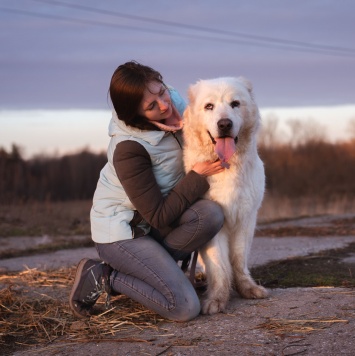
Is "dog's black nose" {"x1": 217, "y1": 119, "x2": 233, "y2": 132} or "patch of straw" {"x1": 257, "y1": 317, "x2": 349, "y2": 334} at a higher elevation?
"dog's black nose" {"x1": 217, "y1": 119, "x2": 233, "y2": 132}

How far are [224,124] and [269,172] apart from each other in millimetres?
21585

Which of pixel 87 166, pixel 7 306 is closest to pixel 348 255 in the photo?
pixel 7 306

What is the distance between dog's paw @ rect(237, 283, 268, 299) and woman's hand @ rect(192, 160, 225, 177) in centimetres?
89

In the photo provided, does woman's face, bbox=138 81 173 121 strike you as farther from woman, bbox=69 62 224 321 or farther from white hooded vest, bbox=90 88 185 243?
white hooded vest, bbox=90 88 185 243

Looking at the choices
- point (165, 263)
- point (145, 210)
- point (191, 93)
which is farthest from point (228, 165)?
point (165, 263)

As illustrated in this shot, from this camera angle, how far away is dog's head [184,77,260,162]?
4.14m

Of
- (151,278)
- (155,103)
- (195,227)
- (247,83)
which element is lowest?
(151,278)

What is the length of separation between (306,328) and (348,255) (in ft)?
12.2

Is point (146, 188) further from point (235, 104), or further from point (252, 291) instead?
point (252, 291)

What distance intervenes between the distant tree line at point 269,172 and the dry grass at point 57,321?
8808mm

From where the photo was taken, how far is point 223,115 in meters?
4.10

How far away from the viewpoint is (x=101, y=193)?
444cm

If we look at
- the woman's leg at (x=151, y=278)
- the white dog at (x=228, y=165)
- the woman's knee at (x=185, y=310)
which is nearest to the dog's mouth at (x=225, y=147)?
the white dog at (x=228, y=165)

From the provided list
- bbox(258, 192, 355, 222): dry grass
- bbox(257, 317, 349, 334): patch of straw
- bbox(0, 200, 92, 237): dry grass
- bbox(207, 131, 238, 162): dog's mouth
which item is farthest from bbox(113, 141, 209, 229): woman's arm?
bbox(258, 192, 355, 222): dry grass
